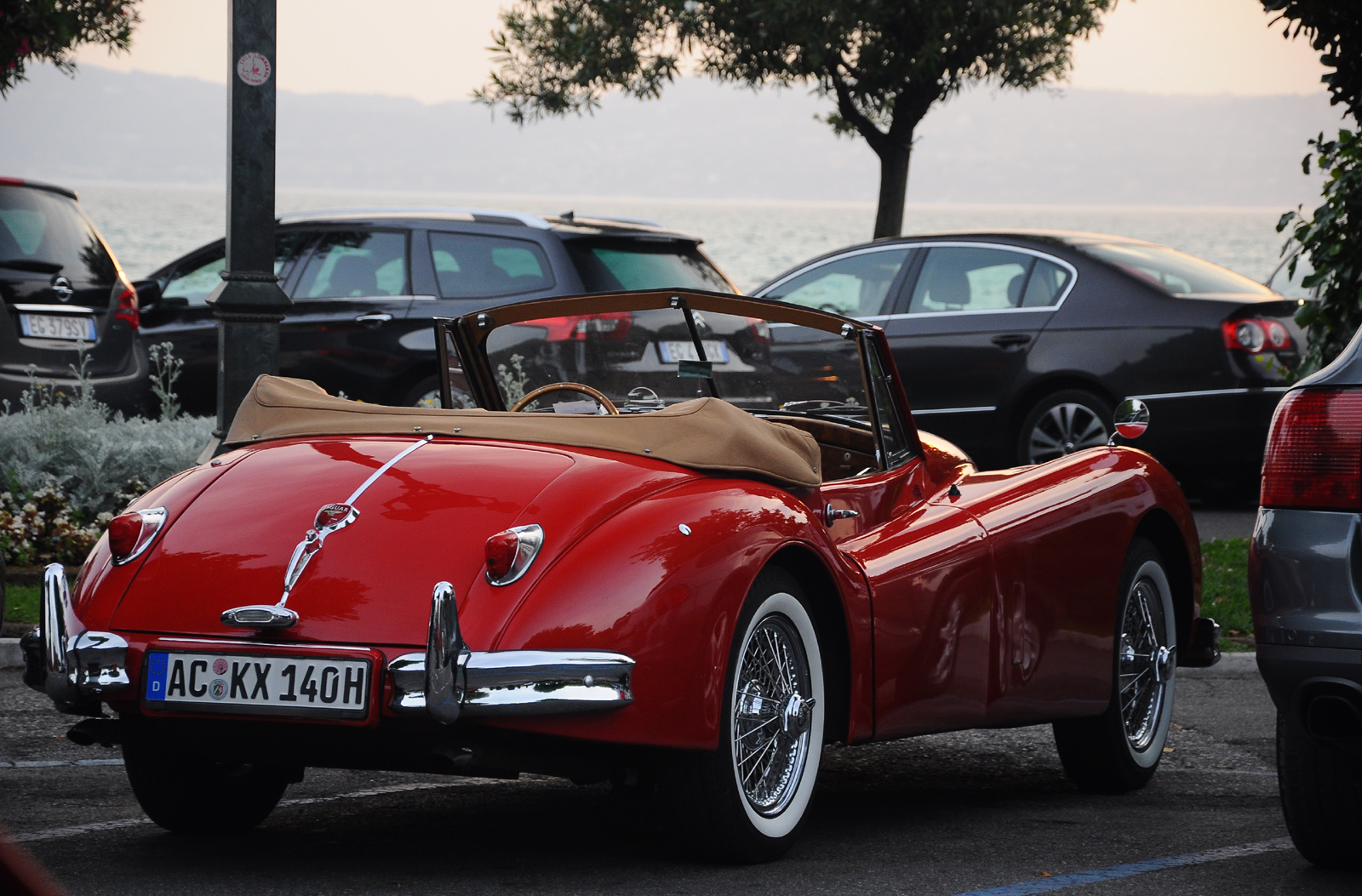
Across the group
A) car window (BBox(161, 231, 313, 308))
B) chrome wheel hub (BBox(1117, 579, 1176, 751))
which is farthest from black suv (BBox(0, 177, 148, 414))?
chrome wheel hub (BBox(1117, 579, 1176, 751))

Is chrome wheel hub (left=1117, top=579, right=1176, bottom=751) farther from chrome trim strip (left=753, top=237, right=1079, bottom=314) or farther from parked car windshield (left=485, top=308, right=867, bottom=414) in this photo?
chrome trim strip (left=753, top=237, right=1079, bottom=314)

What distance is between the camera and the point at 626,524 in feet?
12.5

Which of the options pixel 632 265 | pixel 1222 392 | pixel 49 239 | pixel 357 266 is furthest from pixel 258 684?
pixel 357 266

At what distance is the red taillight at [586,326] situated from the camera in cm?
523

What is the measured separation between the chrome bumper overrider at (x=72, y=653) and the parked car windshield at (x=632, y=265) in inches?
285

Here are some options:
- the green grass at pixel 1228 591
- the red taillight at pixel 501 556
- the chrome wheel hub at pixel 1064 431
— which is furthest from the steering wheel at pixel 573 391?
the chrome wheel hub at pixel 1064 431

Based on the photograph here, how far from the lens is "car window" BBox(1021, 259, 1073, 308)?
1100 cm

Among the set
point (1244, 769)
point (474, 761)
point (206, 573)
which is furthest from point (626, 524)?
point (1244, 769)

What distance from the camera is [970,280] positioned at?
Result: 37.1 ft

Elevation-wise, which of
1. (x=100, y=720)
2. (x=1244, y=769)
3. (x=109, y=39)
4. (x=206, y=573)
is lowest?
(x=1244, y=769)

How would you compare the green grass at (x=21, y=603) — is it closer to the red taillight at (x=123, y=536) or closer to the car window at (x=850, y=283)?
the red taillight at (x=123, y=536)

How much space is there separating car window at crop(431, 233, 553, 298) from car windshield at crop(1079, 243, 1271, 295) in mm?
3365

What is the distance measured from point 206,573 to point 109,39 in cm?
1385

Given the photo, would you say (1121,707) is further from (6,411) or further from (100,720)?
(6,411)
